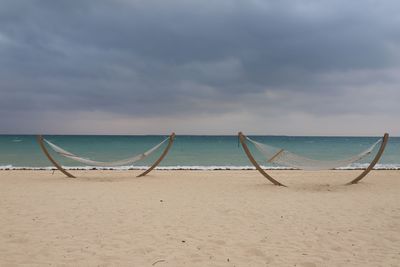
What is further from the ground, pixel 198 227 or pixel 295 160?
pixel 295 160

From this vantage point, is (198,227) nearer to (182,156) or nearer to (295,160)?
(295,160)

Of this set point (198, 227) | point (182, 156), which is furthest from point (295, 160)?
point (182, 156)

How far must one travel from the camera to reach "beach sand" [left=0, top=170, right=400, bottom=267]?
339 centimetres

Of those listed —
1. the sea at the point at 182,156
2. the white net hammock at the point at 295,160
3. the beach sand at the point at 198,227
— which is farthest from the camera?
the sea at the point at 182,156

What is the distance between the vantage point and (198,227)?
14.7 feet

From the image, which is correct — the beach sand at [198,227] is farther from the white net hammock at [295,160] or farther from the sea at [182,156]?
the sea at [182,156]

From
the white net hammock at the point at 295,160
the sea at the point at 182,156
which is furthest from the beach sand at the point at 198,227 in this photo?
the sea at the point at 182,156

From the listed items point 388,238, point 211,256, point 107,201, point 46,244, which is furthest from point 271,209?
point 46,244

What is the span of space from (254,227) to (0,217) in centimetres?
386

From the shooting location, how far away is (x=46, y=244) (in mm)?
3709

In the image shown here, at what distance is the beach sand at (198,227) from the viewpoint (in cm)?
339

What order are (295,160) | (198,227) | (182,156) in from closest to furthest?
(198,227), (295,160), (182,156)

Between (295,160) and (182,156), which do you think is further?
(182,156)

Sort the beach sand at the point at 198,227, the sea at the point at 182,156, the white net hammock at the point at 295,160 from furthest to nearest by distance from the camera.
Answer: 1. the sea at the point at 182,156
2. the white net hammock at the point at 295,160
3. the beach sand at the point at 198,227
